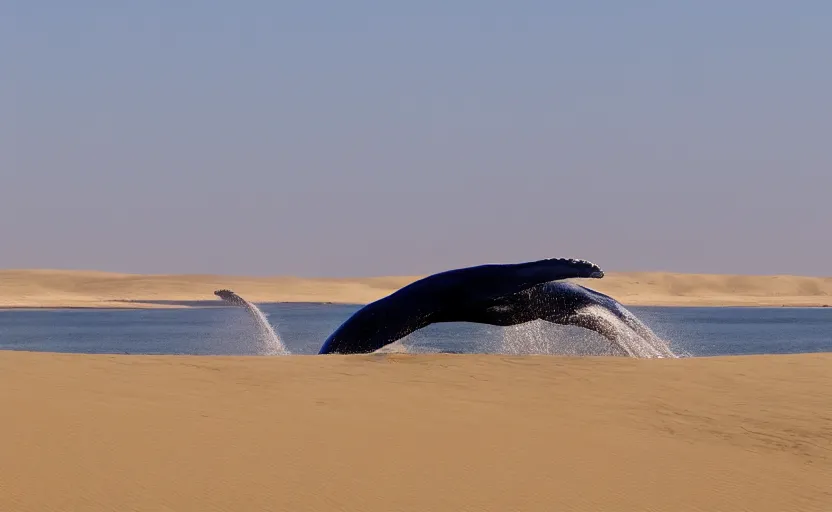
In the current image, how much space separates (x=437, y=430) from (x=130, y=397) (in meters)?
2.68

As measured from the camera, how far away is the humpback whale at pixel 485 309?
15070mm

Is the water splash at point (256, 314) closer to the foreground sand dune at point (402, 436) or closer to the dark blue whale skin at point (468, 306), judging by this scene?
the dark blue whale skin at point (468, 306)

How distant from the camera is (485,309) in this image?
50.5 feet

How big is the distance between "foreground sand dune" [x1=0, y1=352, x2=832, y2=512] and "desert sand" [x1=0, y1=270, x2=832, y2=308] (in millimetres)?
74026

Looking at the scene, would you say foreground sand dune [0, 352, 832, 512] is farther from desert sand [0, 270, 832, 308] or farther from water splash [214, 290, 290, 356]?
desert sand [0, 270, 832, 308]

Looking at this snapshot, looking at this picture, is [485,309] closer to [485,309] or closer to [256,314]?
[485,309]

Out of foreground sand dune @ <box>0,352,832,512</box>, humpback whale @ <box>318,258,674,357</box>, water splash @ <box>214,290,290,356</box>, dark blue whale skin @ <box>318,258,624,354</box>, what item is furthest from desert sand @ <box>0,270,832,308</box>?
foreground sand dune @ <box>0,352,832,512</box>

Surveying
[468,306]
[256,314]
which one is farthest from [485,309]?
[256,314]

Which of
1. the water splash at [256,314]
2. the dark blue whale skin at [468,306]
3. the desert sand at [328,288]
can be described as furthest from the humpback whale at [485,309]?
the desert sand at [328,288]

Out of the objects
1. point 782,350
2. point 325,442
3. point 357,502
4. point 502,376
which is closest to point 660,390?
point 502,376

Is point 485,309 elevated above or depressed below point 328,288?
below

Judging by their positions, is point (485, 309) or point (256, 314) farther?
point (256, 314)

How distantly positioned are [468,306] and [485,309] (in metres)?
0.33

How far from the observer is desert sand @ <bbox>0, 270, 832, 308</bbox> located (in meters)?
90.7
